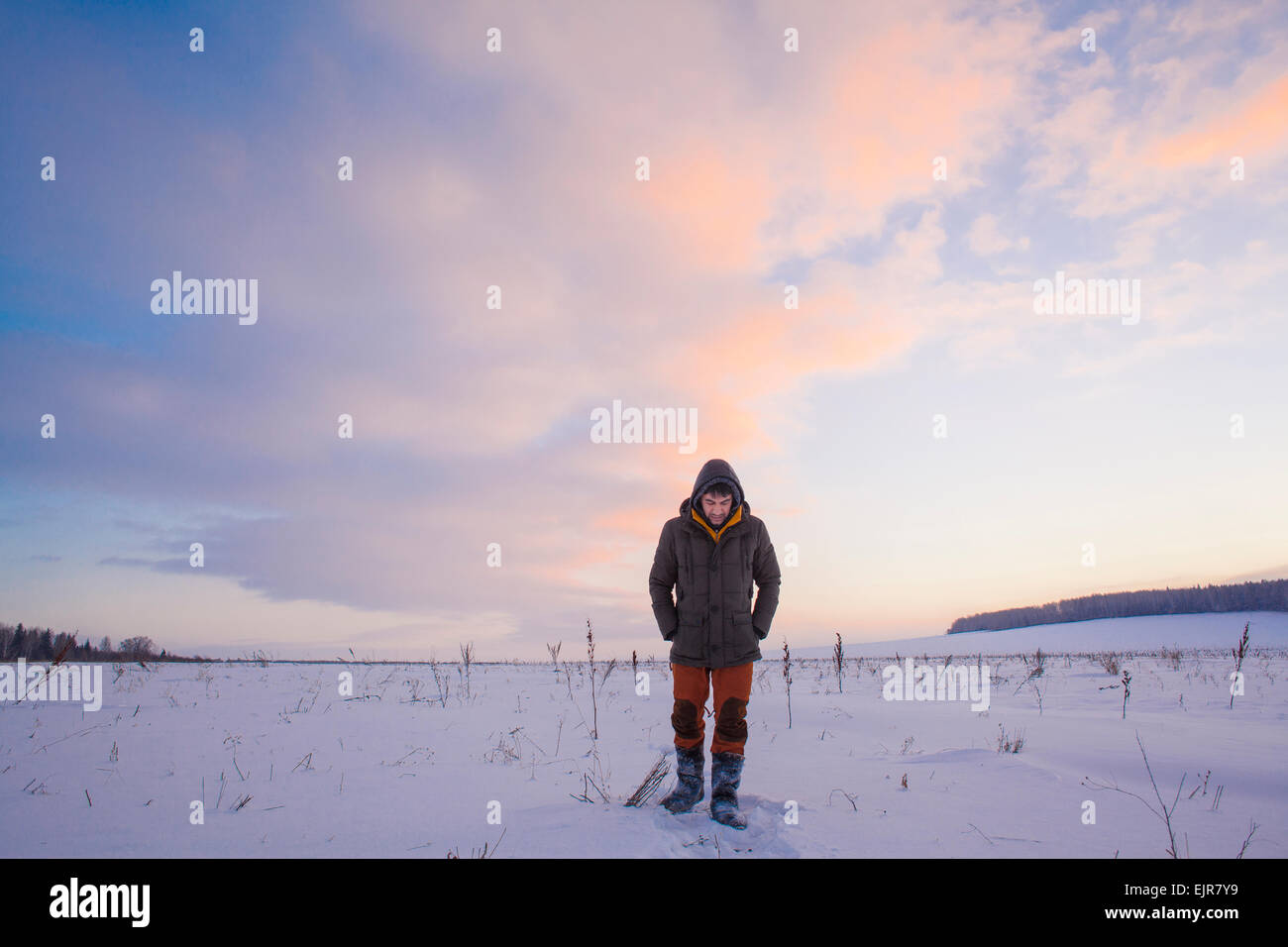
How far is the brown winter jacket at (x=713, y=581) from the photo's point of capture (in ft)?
13.1

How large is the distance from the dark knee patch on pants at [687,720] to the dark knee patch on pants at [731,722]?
14 centimetres

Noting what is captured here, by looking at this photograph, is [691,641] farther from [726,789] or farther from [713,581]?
[726,789]

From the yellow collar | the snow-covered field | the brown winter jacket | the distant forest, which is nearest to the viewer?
the snow-covered field

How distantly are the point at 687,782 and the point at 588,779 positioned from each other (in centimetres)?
115

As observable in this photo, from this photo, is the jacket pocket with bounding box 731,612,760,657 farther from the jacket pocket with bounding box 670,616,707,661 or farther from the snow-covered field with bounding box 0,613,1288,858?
the snow-covered field with bounding box 0,613,1288,858

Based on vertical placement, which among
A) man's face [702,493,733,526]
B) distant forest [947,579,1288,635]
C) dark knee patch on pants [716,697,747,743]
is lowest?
distant forest [947,579,1288,635]

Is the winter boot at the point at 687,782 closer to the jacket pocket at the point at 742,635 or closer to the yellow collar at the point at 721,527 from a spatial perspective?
the jacket pocket at the point at 742,635

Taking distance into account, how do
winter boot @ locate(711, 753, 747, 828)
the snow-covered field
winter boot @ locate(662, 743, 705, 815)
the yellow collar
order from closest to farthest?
the snow-covered field → winter boot @ locate(711, 753, 747, 828) → winter boot @ locate(662, 743, 705, 815) → the yellow collar

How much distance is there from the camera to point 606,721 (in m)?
7.74

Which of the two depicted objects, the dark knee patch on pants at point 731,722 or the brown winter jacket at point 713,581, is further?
the brown winter jacket at point 713,581

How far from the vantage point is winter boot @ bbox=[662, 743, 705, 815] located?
3719mm

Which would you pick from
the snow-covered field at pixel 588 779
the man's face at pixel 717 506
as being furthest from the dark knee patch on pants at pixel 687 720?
the man's face at pixel 717 506

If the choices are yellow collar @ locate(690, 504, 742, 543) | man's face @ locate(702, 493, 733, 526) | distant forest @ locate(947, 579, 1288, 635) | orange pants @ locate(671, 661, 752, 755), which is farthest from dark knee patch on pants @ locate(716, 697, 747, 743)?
distant forest @ locate(947, 579, 1288, 635)
